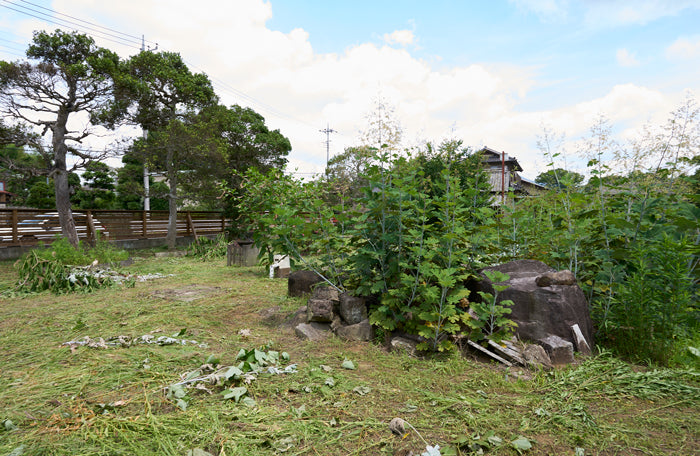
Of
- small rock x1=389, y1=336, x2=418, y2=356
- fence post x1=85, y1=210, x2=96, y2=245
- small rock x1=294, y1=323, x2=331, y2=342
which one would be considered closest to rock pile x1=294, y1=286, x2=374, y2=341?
small rock x1=294, y1=323, x2=331, y2=342

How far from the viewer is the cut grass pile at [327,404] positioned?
1.74m

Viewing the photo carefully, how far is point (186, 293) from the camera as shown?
17.5 ft

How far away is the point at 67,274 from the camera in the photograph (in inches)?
232

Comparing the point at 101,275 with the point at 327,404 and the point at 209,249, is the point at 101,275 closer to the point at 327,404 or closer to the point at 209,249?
the point at 209,249

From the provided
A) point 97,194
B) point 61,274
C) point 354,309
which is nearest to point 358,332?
point 354,309

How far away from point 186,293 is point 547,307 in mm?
4603

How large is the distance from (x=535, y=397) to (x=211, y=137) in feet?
37.9

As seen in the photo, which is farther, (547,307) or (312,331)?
(312,331)

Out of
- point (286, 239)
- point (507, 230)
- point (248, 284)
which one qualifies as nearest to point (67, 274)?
point (248, 284)

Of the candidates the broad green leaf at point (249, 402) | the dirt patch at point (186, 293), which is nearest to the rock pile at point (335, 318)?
the broad green leaf at point (249, 402)

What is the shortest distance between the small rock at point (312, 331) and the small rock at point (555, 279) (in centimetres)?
183

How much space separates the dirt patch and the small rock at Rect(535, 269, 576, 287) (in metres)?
4.08

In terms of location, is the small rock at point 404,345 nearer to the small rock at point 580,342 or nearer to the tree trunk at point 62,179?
the small rock at point 580,342

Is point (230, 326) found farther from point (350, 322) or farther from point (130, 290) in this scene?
point (130, 290)
